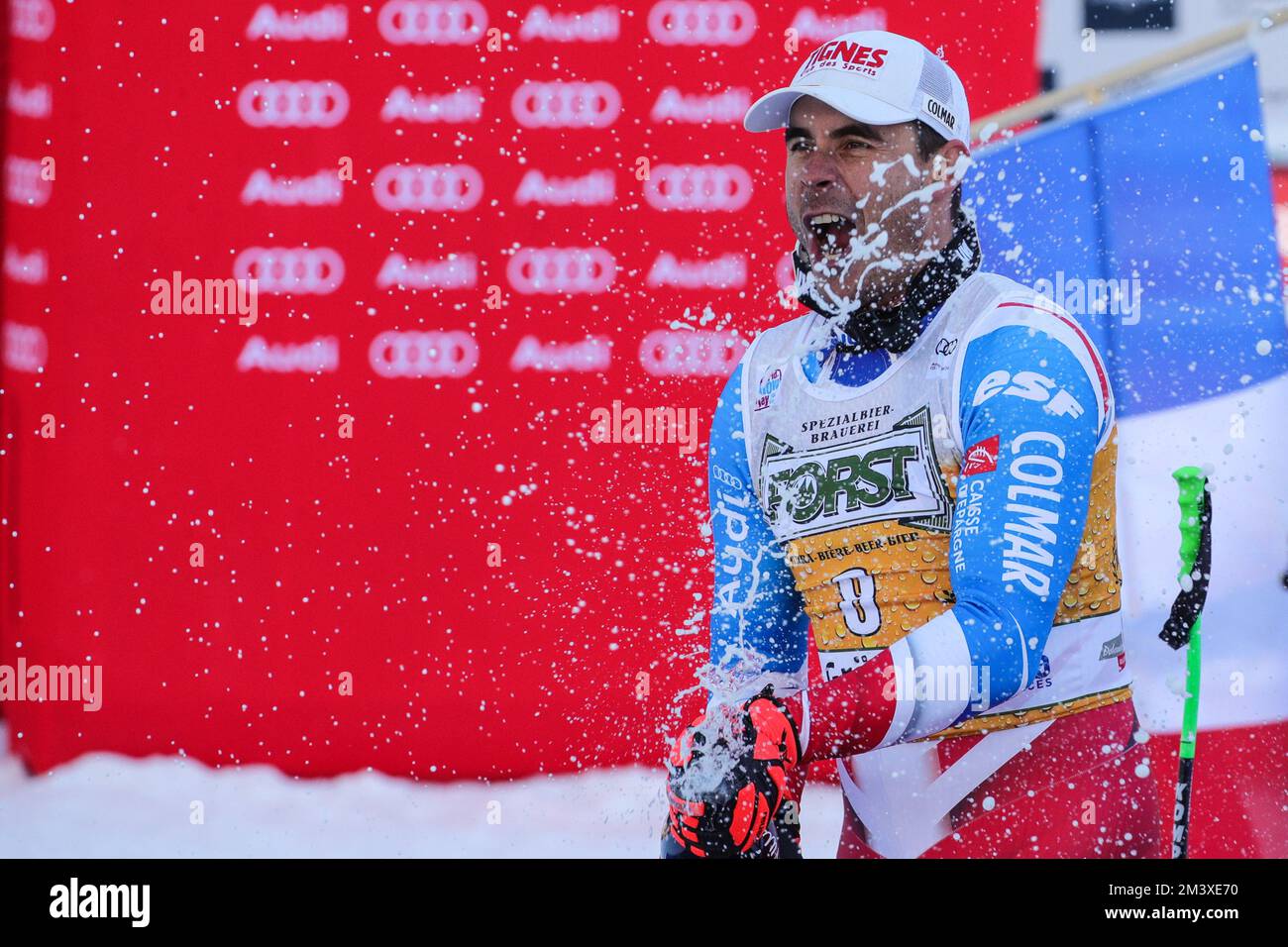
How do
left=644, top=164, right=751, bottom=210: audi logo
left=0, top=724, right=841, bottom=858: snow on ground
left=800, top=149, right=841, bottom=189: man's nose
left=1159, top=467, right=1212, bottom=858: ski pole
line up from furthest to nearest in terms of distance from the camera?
Result: 1. left=644, top=164, right=751, bottom=210: audi logo
2. left=0, top=724, right=841, bottom=858: snow on ground
3. left=1159, top=467, right=1212, bottom=858: ski pole
4. left=800, top=149, right=841, bottom=189: man's nose

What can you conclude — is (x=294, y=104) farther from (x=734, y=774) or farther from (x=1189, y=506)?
(x=1189, y=506)

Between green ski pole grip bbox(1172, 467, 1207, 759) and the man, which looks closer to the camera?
the man

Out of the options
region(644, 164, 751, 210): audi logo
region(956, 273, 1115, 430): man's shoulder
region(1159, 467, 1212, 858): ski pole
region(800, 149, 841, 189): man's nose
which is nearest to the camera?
region(956, 273, 1115, 430): man's shoulder

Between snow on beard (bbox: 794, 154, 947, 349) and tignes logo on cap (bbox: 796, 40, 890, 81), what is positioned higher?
tignes logo on cap (bbox: 796, 40, 890, 81)

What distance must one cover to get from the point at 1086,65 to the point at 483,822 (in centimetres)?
165

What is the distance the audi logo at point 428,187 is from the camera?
2287 mm

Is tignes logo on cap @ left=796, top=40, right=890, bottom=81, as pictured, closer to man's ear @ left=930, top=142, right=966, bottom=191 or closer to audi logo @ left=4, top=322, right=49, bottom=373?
man's ear @ left=930, top=142, right=966, bottom=191

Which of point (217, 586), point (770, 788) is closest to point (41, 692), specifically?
point (217, 586)

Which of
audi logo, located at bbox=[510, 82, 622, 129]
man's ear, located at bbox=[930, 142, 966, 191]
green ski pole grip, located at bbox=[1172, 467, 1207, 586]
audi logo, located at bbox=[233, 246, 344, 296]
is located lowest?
green ski pole grip, located at bbox=[1172, 467, 1207, 586]

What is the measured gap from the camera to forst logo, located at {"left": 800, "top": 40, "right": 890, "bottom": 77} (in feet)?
5.94

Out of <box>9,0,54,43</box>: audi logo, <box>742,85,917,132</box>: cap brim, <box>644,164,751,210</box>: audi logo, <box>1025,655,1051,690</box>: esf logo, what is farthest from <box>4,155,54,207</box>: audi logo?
<box>1025,655,1051,690</box>: esf logo

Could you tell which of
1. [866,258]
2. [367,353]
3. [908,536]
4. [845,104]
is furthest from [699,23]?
[908,536]

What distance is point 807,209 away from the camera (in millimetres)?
1875
